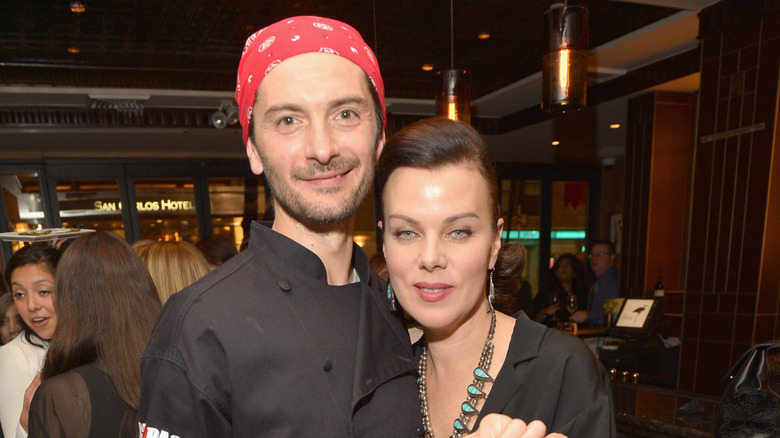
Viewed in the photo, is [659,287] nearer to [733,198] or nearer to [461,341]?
[733,198]

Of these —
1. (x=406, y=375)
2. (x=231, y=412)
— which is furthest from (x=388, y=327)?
(x=231, y=412)

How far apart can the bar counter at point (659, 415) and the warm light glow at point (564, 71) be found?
1.56m

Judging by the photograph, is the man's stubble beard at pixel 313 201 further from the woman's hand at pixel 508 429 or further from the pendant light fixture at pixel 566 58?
the pendant light fixture at pixel 566 58

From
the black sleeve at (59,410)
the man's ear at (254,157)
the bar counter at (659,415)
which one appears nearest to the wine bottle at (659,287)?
the bar counter at (659,415)

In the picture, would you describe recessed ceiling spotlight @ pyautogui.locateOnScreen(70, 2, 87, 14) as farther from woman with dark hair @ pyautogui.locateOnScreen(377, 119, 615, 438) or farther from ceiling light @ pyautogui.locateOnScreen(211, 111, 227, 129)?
woman with dark hair @ pyautogui.locateOnScreen(377, 119, 615, 438)

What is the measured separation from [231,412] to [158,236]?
7944 millimetres

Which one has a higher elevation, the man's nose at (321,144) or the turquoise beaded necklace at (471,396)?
the man's nose at (321,144)

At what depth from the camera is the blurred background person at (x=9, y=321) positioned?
2.75 m

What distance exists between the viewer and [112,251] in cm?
185

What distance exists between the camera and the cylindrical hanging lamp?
3.12 m

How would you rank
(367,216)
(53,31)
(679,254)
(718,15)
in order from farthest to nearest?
(367,216)
(679,254)
(53,31)
(718,15)

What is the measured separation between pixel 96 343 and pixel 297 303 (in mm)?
1077

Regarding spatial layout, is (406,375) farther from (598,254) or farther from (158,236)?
(158,236)

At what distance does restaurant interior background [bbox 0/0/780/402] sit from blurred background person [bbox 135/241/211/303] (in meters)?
1.98
